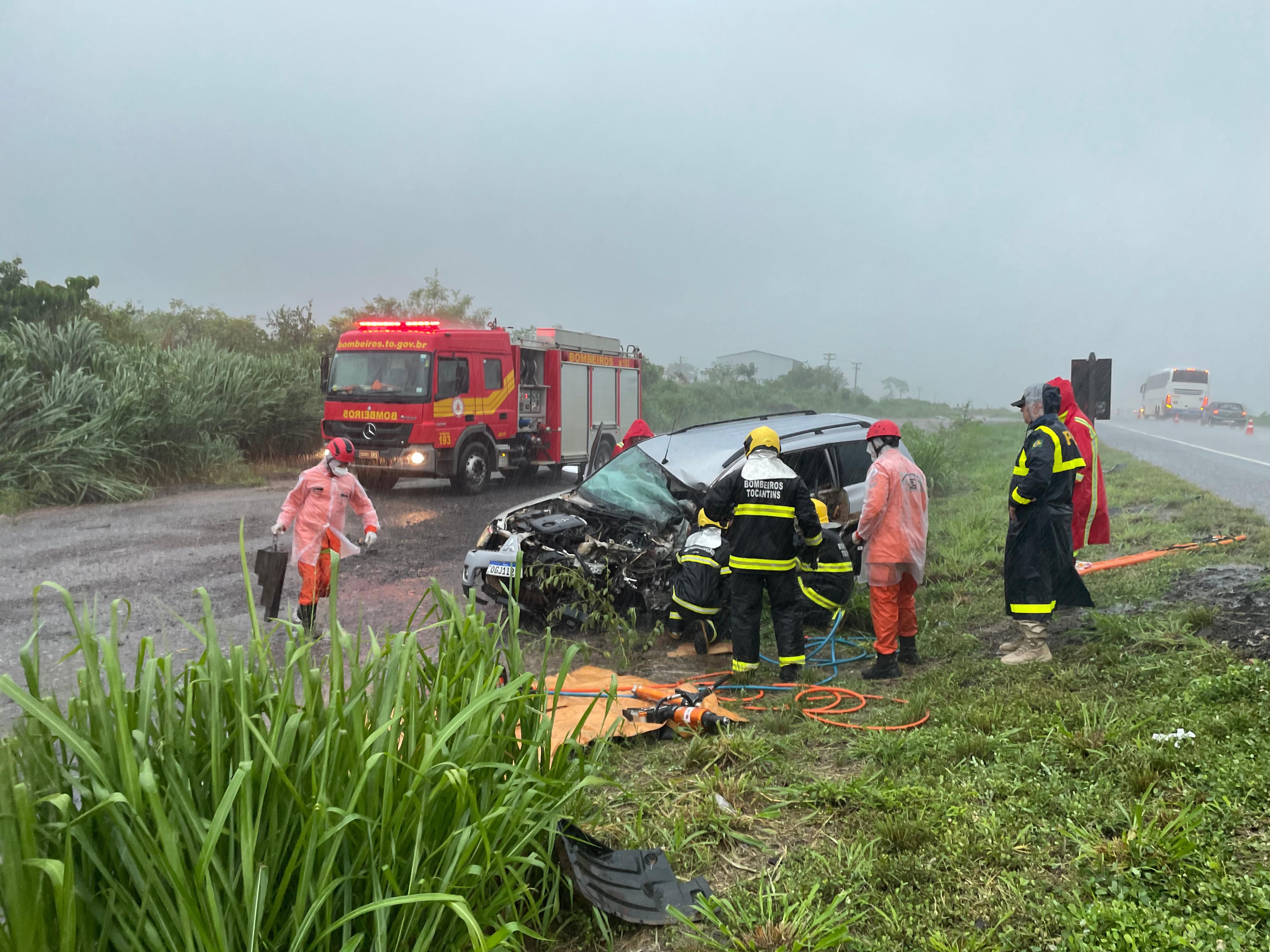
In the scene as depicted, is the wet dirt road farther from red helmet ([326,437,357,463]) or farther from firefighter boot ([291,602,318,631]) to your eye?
red helmet ([326,437,357,463])

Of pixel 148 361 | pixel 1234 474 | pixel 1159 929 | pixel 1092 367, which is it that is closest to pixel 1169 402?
pixel 1234 474

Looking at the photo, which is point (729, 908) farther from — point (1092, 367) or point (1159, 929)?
point (1092, 367)

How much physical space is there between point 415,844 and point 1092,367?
8.19 meters

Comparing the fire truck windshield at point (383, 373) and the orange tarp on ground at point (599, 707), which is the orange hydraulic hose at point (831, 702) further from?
the fire truck windshield at point (383, 373)

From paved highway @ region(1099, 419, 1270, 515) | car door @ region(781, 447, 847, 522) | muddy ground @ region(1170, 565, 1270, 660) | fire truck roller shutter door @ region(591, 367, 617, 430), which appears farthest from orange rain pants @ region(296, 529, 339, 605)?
paved highway @ region(1099, 419, 1270, 515)

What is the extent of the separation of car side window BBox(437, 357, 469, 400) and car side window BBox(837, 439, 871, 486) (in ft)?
24.1

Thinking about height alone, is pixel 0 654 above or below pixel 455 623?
below

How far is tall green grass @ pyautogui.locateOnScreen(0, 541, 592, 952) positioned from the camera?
1.72 metres

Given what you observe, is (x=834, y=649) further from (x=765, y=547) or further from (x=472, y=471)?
(x=472, y=471)

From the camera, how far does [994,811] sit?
2.91 metres

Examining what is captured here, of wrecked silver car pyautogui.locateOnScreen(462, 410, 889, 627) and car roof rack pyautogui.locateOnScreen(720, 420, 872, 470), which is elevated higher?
car roof rack pyautogui.locateOnScreen(720, 420, 872, 470)

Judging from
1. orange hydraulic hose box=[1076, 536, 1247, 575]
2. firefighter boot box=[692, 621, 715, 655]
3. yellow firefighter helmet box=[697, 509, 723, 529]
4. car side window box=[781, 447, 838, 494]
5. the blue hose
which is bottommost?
the blue hose

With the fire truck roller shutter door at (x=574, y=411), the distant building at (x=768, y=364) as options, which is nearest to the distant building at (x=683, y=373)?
the distant building at (x=768, y=364)

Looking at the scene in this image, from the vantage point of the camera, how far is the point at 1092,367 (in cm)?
824
